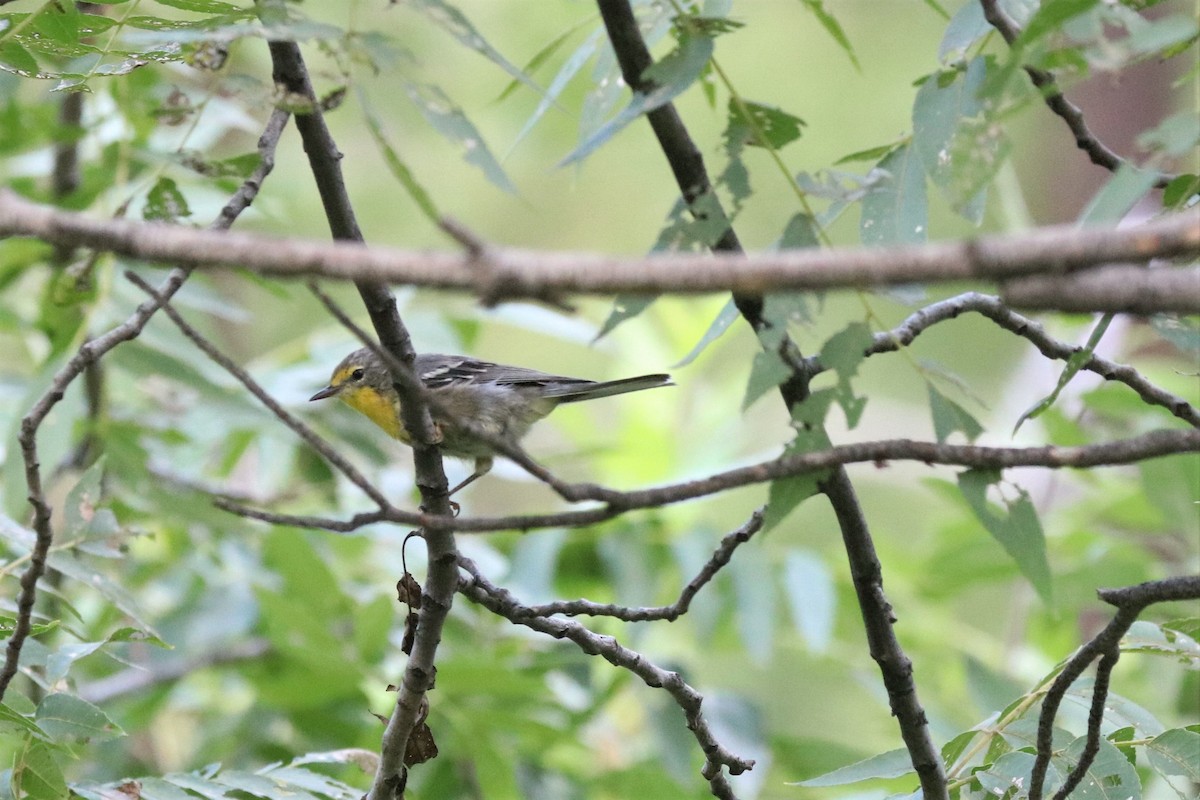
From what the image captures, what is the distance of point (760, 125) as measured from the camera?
1843 mm

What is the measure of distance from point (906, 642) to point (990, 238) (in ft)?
12.7

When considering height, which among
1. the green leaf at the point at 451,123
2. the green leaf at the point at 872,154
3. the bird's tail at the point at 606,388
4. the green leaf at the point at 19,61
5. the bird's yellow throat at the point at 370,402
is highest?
the bird's yellow throat at the point at 370,402

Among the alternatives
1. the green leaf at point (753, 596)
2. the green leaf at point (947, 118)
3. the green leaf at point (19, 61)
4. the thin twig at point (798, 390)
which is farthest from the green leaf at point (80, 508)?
the green leaf at point (753, 596)

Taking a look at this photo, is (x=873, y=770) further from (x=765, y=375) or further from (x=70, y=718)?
(x=70, y=718)

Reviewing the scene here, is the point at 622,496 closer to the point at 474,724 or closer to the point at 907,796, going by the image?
the point at 907,796

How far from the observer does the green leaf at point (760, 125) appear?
1805 millimetres

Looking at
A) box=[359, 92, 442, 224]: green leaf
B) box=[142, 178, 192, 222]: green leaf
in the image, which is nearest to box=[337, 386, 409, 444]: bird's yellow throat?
box=[142, 178, 192, 222]: green leaf

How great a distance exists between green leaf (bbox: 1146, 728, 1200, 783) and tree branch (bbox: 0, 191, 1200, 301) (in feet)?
4.08

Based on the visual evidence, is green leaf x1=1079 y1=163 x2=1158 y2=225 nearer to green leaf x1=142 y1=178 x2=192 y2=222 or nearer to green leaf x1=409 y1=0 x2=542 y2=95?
green leaf x1=409 y1=0 x2=542 y2=95

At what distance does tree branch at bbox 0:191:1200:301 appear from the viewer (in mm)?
1063

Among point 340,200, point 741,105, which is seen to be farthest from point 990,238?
point 340,200

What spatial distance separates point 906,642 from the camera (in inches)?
184

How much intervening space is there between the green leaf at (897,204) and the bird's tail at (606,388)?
1.03 metres

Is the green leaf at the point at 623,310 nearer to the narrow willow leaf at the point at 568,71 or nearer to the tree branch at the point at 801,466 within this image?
the tree branch at the point at 801,466
